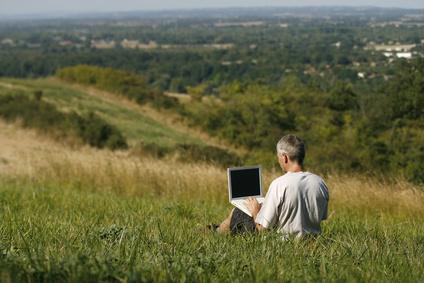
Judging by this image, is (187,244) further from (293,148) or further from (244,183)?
(244,183)

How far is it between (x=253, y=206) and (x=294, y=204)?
1.53 ft

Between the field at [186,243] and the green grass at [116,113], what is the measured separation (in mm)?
18297

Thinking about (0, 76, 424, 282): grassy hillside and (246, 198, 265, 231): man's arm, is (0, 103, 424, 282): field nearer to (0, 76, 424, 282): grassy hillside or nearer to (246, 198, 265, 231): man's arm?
(0, 76, 424, 282): grassy hillside

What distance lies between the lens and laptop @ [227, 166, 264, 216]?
6057 millimetres

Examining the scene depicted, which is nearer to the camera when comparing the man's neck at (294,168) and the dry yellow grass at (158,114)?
the man's neck at (294,168)

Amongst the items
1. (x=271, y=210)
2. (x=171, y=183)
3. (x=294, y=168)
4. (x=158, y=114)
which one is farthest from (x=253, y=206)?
(x=158, y=114)

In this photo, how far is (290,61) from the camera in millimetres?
81812

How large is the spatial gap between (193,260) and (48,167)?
27.0 ft

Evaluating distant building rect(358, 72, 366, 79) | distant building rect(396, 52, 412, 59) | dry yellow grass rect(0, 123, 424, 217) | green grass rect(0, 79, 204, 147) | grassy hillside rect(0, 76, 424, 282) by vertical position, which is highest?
grassy hillside rect(0, 76, 424, 282)

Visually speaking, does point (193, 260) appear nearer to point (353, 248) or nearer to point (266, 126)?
point (353, 248)

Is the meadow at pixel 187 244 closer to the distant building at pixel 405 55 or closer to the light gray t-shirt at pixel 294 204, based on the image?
the light gray t-shirt at pixel 294 204

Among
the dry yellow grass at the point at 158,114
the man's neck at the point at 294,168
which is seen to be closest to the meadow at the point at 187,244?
the man's neck at the point at 294,168

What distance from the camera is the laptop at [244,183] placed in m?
6.06

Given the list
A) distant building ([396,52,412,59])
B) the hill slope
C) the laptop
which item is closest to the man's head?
the laptop
